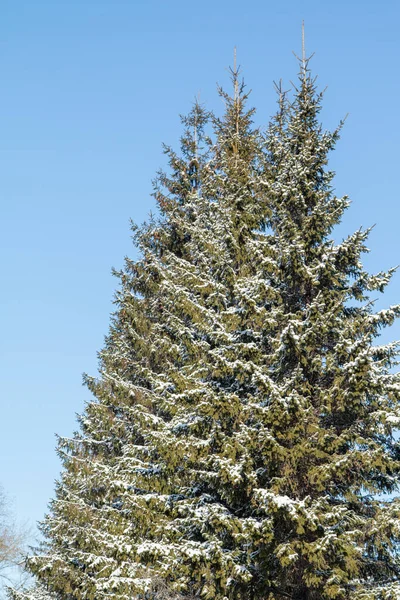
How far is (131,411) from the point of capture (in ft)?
49.5

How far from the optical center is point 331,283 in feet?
43.4

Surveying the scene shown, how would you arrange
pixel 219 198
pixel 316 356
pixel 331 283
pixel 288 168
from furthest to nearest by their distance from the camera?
1. pixel 219 198
2. pixel 288 168
3. pixel 331 283
4. pixel 316 356

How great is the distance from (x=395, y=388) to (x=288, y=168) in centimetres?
570

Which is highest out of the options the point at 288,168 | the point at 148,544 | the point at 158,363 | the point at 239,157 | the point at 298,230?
the point at 239,157

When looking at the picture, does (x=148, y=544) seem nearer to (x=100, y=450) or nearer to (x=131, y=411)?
(x=131, y=411)

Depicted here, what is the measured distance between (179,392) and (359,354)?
5.16 m

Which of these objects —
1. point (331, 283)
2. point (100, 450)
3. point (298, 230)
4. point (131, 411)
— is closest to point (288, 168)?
point (298, 230)

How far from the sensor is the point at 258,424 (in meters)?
11.9

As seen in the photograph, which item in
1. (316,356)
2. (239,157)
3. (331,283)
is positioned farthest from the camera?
(239,157)

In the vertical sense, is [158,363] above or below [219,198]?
below

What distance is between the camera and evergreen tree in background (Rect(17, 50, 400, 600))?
428 inches

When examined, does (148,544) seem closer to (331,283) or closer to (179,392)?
(179,392)

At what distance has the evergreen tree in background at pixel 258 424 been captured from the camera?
10867mm

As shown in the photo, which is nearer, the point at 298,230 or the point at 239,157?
the point at 298,230
